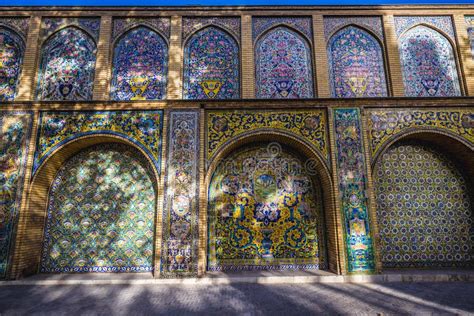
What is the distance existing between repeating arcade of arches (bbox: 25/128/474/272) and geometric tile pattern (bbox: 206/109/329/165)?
280 mm

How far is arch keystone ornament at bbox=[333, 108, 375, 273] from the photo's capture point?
5242 mm

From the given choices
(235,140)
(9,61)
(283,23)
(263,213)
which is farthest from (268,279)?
(9,61)

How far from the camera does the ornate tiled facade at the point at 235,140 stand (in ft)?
18.0

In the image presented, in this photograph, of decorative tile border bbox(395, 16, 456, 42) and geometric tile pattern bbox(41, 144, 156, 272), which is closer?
geometric tile pattern bbox(41, 144, 156, 272)

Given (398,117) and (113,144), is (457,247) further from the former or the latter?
(113,144)

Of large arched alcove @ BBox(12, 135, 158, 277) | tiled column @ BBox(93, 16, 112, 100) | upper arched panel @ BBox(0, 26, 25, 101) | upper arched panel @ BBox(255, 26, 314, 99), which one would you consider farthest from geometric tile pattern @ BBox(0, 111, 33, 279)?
upper arched panel @ BBox(255, 26, 314, 99)

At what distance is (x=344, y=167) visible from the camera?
552 centimetres

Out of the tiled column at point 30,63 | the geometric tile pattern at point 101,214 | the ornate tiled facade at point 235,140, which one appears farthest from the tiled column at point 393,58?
the tiled column at point 30,63

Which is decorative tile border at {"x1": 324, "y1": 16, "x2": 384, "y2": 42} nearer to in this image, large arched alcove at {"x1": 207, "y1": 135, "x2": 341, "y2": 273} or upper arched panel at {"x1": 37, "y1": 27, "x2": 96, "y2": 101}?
large arched alcove at {"x1": 207, "y1": 135, "x2": 341, "y2": 273}

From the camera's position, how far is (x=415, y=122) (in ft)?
18.7

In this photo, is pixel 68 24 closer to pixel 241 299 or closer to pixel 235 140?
pixel 235 140

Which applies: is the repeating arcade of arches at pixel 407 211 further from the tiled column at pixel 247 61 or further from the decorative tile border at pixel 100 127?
the tiled column at pixel 247 61

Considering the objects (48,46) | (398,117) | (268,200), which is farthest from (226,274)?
(48,46)

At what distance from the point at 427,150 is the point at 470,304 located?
325cm
